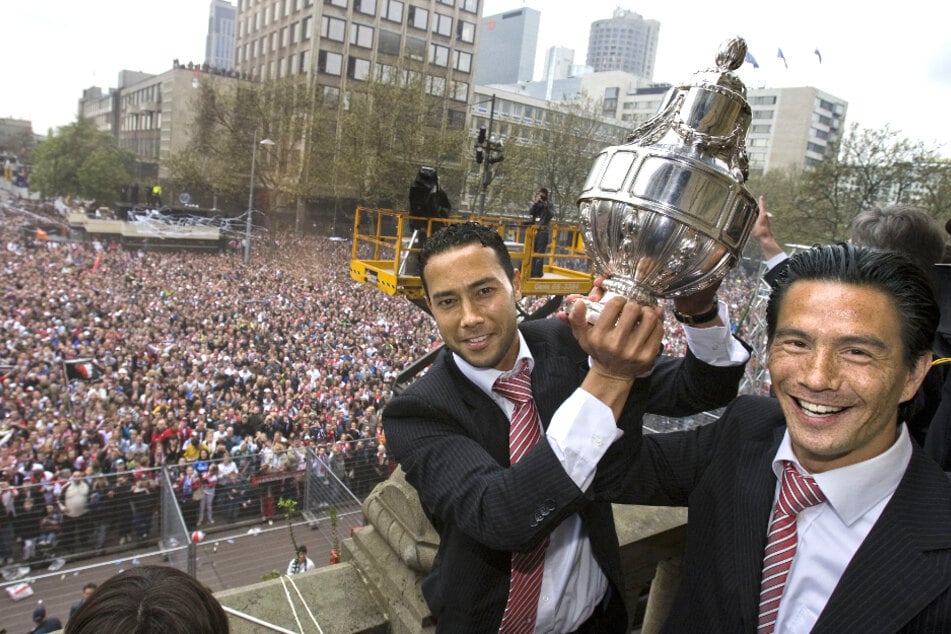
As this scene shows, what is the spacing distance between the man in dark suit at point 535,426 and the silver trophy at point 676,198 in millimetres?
158

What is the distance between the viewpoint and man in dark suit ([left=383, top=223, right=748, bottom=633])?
99 centimetres

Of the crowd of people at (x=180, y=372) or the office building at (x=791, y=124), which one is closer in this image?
the crowd of people at (x=180, y=372)

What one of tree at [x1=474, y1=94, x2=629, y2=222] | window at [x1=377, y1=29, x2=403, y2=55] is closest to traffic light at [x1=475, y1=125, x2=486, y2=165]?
tree at [x1=474, y1=94, x2=629, y2=222]

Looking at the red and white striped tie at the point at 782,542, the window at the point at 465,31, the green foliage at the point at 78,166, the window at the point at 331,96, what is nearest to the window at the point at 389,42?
the window at the point at 331,96

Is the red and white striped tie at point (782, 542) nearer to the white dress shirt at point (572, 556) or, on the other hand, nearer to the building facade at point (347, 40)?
the white dress shirt at point (572, 556)

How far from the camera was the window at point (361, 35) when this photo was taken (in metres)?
22.3

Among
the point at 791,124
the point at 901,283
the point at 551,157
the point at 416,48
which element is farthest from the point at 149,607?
the point at 791,124

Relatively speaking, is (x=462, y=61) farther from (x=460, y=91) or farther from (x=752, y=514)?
(x=752, y=514)

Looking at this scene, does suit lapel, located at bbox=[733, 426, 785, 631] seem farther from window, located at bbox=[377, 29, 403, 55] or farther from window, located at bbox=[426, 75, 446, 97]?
window, located at bbox=[377, 29, 403, 55]

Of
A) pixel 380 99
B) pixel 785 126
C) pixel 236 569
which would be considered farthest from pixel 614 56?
pixel 236 569

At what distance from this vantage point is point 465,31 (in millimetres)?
26672

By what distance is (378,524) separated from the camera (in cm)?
188

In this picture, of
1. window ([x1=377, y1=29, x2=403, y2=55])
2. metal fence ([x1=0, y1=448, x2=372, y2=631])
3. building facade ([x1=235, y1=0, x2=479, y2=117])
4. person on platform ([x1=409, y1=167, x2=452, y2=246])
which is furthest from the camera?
window ([x1=377, y1=29, x2=403, y2=55])

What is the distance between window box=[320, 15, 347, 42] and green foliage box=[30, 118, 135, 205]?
851 centimetres
